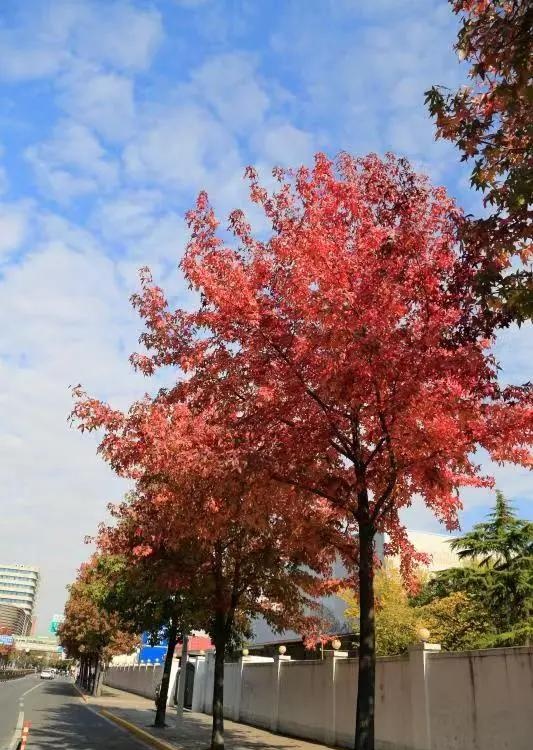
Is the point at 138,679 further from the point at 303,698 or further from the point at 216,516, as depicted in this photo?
the point at 216,516

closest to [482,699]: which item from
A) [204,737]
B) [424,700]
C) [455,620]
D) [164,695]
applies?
[424,700]

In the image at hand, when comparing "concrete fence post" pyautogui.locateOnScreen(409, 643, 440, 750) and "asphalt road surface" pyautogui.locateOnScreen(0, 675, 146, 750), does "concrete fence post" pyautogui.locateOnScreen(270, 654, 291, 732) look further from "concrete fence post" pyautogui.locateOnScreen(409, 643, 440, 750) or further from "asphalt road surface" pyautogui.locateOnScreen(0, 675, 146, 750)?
"concrete fence post" pyautogui.locateOnScreen(409, 643, 440, 750)

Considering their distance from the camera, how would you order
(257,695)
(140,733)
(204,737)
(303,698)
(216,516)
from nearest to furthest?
(216,516), (204,737), (303,698), (140,733), (257,695)

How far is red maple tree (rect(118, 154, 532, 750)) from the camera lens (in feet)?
29.4

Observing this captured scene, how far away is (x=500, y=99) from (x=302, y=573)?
12130 mm

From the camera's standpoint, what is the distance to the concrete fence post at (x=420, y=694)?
40.8ft

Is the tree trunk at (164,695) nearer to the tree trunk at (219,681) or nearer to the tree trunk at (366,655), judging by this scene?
the tree trunk at (219,681)

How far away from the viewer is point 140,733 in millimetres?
Answer: 19344

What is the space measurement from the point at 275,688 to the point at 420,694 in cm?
996

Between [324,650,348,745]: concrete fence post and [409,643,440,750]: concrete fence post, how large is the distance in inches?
166

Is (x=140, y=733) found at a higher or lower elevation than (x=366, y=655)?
lower

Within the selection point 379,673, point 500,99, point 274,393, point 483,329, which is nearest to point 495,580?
point 379,673

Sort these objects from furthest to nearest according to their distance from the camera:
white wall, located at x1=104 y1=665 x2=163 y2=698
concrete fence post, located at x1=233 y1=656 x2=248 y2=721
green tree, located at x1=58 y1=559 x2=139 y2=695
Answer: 1. white wall, located at x1=104 y1=665 x2=163 y2=698
2. green tree, located at x1=58 y1=559 x2=139 y2=695
3. concrete fence post, located at x1=233 y1=656 x2=248 y2=721

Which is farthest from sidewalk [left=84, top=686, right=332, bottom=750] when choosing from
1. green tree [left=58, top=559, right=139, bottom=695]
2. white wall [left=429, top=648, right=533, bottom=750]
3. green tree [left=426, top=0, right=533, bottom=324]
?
green tree [left=58, top=559, right=139, bottom=695]
